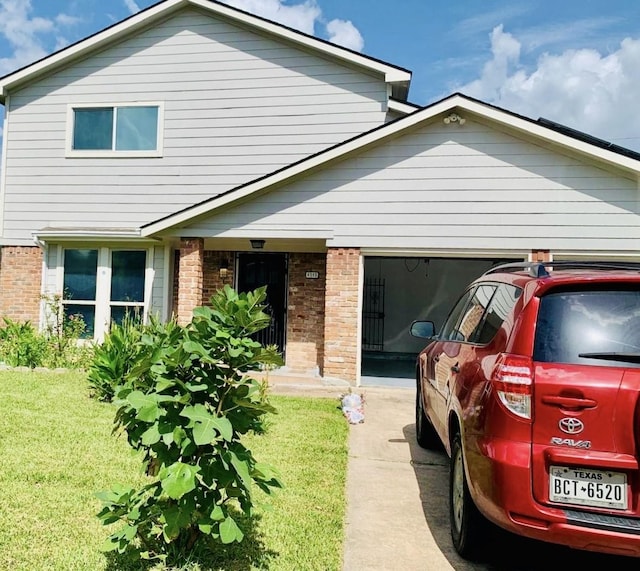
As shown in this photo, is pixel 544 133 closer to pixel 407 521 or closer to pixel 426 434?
pixel 426 434

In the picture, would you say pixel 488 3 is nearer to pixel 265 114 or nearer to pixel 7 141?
pixel 265 114

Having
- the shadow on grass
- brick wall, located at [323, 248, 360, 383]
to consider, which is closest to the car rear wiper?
the shadow on grass

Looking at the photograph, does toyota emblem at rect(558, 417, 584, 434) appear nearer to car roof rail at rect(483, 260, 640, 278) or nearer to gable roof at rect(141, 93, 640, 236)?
car roof rail at rect(483, 260, 640, 278)

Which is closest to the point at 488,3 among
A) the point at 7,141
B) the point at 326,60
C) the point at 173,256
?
the point at 326,60

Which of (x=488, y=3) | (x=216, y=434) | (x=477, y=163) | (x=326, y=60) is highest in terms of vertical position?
(x=488, y=3)

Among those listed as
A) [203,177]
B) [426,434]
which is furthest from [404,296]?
[426,434]

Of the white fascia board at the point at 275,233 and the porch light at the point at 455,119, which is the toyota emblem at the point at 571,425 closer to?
the white fascia board at the point at 275,233

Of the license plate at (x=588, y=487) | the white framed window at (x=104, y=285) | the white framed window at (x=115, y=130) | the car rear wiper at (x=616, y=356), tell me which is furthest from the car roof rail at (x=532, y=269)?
the white framed window at (x=115, y=130)

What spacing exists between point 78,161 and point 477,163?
8843 mm

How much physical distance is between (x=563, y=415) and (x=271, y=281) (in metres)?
9.29

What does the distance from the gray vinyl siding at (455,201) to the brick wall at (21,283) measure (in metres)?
5.26

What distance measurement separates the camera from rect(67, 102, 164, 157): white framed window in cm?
1135

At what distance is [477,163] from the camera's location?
8555 mm

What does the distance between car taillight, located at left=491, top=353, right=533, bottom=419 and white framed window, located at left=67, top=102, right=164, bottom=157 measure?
10.3 m
